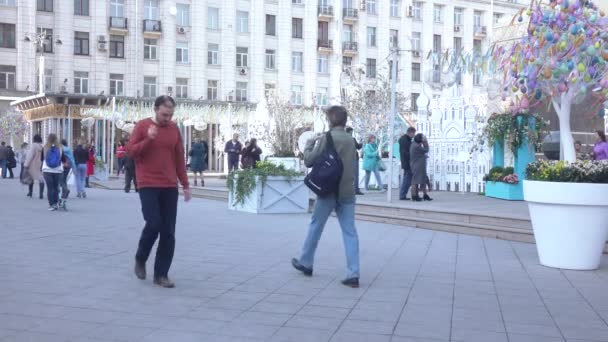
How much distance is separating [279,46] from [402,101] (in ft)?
40.4

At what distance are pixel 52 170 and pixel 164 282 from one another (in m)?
9.30

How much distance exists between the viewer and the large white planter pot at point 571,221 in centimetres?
867

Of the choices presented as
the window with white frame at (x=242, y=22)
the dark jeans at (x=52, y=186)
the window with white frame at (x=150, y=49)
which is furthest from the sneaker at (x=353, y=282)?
the window with white frame at (x=242, y=22)

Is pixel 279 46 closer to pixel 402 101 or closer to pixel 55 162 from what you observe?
pixel 402 101

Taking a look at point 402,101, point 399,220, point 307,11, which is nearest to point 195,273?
point 399,220

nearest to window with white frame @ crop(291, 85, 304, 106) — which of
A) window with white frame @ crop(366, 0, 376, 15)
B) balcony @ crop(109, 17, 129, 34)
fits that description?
window with white frame @ crop(366, 0, 376, 15)

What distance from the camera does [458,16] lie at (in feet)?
193

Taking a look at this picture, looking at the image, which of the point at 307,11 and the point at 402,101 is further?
the point at 307,11

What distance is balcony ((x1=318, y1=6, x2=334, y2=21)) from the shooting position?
53375 mm

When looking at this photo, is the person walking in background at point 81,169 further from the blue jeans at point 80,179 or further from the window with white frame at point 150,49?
the window with white frame at point 150,49

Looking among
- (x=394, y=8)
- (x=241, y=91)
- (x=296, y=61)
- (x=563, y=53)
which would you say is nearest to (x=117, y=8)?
(x=241, y=91)

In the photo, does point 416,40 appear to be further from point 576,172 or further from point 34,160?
point 576,172

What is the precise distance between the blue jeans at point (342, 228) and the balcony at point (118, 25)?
4177cm

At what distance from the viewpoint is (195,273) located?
8.21 m
